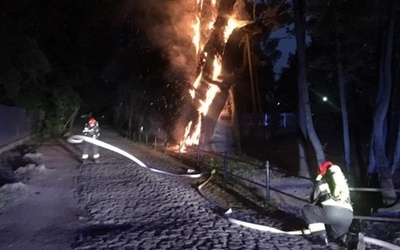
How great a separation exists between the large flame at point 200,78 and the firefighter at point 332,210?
19272 mm

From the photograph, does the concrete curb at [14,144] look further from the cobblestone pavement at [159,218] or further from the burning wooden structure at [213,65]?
the cobblestone pavement at [159,218]

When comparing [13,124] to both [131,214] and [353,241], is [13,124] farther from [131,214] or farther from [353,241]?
[353,241]

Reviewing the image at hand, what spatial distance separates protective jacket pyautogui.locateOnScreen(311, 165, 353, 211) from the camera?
27.5 feet

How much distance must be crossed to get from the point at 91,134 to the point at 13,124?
1346 cm

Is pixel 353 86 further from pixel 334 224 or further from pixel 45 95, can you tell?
pixel 45 95

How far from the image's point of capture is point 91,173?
18.8 metres

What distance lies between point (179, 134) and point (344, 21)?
1521cm

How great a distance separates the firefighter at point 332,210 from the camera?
840 cm

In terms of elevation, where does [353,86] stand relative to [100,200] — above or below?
above

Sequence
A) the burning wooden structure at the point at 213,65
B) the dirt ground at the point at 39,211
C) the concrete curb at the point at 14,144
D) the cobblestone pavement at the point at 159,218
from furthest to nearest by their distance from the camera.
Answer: the burning wooden structure at the point at 213,65 < the concrete curb at the point at 14,144 < the dirt ground at the point at 39,211 < the cobblestone pavement at the point at 159,218

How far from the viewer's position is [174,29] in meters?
31.3

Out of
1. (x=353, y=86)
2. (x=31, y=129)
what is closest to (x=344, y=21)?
(x=353, y=86)

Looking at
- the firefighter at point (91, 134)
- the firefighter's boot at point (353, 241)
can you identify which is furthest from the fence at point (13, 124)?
the firefighter's boot at point (353, 241)

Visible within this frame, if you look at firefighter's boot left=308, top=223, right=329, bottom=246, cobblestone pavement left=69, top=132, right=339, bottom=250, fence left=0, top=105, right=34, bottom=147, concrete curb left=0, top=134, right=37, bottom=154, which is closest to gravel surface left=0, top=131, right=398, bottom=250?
cobblestone pavement left=69, top=132, right=339, bottom=250
